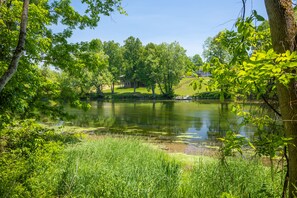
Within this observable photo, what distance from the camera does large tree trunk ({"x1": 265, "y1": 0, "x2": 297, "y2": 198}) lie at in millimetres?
2309

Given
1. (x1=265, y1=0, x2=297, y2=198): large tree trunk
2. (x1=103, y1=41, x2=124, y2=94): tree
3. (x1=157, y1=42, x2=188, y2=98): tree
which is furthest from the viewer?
(x1=103, y1=41, x2=124, y2=94): tree

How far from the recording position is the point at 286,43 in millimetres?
2305

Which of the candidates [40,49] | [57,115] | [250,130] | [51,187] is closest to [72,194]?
[51,187]

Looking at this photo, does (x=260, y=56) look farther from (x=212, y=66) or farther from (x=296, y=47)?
(x=212, y=66)

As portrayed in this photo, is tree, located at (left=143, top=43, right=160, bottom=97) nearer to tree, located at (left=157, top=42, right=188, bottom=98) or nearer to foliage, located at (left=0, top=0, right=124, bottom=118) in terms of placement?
tree, located at (left=157, top=42, right=188, bottom=98)

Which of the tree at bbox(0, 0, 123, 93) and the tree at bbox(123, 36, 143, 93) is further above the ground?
the tree at bbox(123, 36, 143, 93)

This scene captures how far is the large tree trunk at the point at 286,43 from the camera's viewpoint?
2.31 metres

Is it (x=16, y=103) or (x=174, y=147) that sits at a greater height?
(x=16, y=103)

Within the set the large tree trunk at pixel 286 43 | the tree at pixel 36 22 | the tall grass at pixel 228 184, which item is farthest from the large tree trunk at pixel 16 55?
the tall grass at pixel 228 184

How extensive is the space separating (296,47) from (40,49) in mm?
6378

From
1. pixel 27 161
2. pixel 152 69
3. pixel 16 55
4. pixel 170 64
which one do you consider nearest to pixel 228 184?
pixel 27 161

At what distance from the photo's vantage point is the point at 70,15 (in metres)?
8.13

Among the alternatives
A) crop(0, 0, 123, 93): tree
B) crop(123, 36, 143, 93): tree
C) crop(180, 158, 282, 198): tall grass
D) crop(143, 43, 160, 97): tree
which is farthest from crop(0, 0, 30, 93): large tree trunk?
crop(123, 36, 143, 93): tree

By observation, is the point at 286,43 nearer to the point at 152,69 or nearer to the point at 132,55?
the point at 152,69
